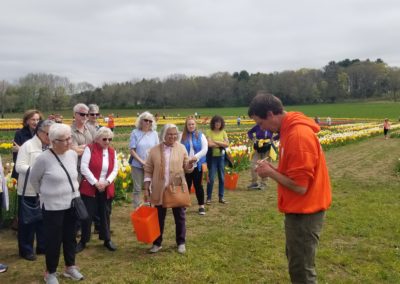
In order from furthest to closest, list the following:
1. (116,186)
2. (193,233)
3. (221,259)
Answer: (116,186)
(193,233)
(221,259)

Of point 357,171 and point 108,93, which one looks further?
point 108,93

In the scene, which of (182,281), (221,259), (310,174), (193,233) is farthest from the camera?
(193,233)

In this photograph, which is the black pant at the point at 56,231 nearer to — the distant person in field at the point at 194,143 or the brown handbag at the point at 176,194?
the brown handbag at the point at 176,194

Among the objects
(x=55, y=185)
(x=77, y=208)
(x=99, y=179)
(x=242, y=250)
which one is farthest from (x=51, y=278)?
(x=242, y=250)

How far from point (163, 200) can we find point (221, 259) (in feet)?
3.50

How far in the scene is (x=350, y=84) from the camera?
106000 mm

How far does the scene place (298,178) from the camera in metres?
2.94

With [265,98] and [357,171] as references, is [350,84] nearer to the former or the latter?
[357,171]

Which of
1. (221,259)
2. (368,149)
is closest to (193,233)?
(221,259)

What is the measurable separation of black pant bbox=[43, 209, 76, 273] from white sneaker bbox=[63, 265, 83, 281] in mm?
255

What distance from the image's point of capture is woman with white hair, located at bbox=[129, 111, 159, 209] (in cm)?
626

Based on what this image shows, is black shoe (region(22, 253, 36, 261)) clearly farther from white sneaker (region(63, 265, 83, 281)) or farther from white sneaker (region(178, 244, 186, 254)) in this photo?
white sneaker (region(178, 244, 186, 254))

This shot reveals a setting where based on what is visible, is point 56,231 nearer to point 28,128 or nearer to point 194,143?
point 28,128

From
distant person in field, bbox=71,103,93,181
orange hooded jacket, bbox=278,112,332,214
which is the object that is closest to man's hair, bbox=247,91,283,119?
orange hooded jacket, bbox=278,112,332,214
